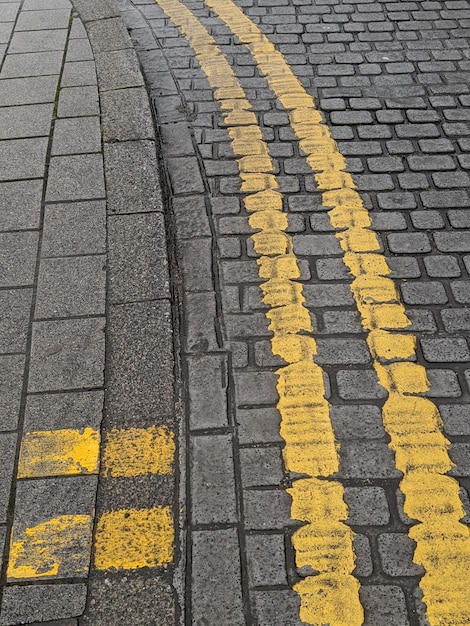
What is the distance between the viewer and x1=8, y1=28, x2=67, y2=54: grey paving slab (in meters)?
5.14

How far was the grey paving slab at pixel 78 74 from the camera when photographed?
465 cm

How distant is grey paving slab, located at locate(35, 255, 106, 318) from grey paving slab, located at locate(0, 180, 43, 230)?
1.17 feet

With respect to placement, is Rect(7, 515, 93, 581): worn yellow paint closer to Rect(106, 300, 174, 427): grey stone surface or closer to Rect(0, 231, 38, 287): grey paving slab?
Rect(106, 300, 174, 427): grey stone surface

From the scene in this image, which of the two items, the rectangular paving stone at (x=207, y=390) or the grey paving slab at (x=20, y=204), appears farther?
the grey paving slab at (x=20, y=204)

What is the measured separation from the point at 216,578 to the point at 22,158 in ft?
8.91

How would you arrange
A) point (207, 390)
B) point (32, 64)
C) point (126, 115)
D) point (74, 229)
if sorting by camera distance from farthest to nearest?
1. point (32, 64)
2. point (126, 115)
3. point (74, 229)
4. point (207, 390)

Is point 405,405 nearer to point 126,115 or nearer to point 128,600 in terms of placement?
point 128,600

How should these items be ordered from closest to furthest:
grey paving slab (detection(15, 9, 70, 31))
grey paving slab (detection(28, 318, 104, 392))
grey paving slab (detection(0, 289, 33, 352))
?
1. grey paving slab (detection(28, 318, 104, 392))
2. grey paving slab (detection(0, 289, 33, 352))
3. grey paving slab (detection(15, 9, 70, 31))

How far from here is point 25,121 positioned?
423 cm

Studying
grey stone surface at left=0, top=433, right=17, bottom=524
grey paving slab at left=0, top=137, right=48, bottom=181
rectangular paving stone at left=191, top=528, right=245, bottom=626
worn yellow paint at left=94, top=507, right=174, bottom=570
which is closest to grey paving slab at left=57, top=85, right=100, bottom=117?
grey paving slab at left=0, top=137, right=48, bottom=181

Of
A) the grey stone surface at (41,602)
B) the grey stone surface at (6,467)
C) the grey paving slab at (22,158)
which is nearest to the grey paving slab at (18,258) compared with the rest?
the grey paving slab at (22,158)

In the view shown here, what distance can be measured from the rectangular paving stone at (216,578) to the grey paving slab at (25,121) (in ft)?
9.26

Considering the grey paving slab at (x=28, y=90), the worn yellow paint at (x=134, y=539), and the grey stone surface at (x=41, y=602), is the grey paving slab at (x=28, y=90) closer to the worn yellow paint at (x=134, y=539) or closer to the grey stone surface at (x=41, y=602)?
the worn yellow paint at (x=134, y=539)

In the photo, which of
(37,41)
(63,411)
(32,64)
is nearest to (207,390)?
(63,411)
